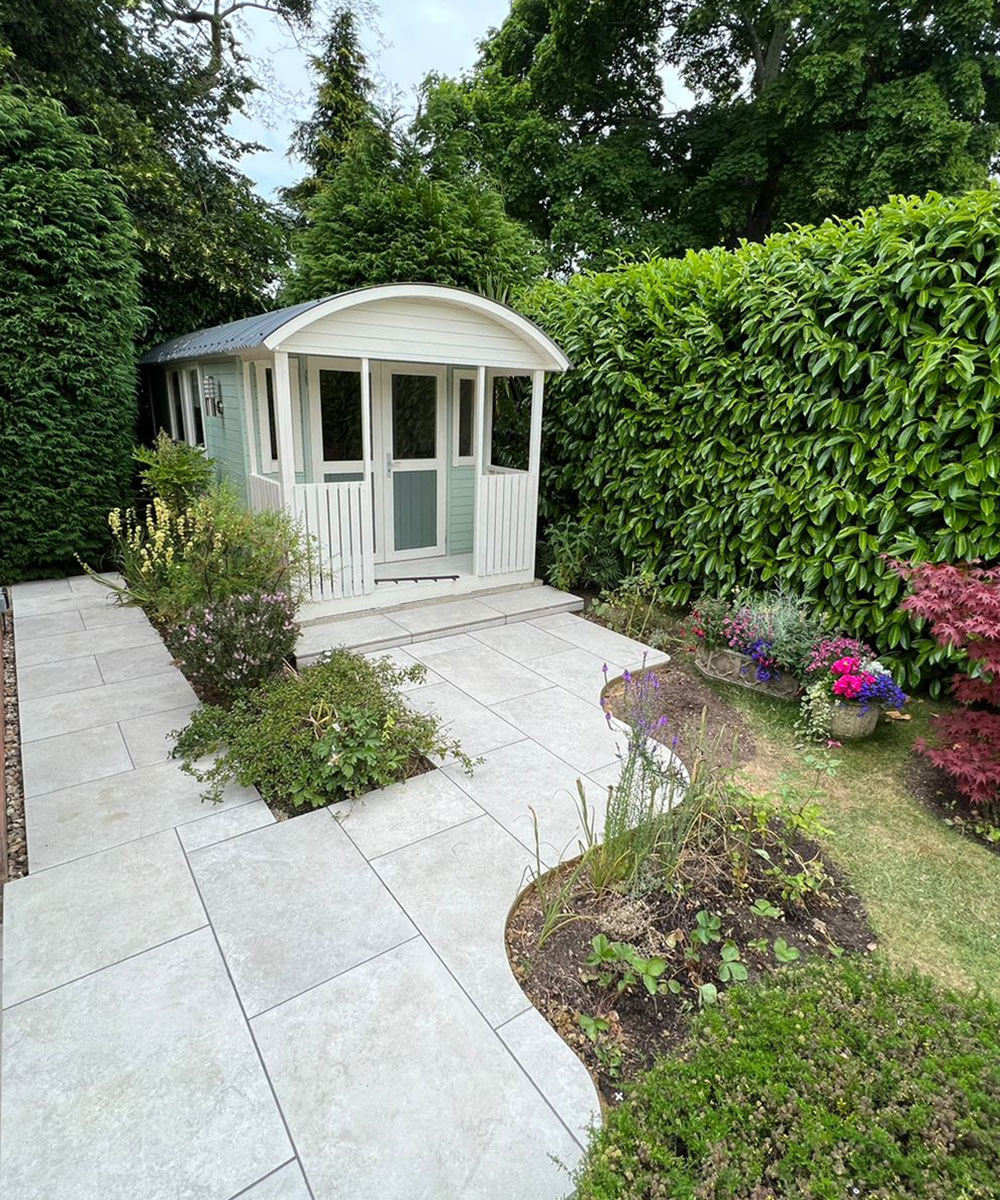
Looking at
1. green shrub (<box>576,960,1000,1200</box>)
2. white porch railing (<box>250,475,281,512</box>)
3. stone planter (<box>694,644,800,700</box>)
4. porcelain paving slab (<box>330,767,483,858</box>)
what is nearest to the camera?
green shrub (<box>576,960,1000,1200</box>)

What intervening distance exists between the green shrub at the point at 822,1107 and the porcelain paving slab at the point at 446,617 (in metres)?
3.89

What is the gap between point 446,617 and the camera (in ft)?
18.1

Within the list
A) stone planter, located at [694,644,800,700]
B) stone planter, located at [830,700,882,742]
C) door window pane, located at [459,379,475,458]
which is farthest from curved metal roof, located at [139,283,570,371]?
stone planter, located at [830,700,882,742]

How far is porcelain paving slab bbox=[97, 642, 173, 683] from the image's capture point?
4.33 metres

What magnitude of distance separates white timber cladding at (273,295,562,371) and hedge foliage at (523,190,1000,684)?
33.5 inches

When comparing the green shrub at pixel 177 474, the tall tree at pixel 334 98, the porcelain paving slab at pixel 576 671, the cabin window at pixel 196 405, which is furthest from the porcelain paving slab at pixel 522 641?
the tall tree at pixel 334 98

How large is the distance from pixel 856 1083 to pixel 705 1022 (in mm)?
406

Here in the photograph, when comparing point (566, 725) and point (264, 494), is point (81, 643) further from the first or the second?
point (566, 725)

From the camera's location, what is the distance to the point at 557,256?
12211mm

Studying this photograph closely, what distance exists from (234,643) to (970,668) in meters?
4.06

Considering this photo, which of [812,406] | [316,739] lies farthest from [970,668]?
[316,739]

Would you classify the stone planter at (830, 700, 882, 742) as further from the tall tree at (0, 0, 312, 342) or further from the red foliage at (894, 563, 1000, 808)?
the tall tree at (0, 0, 312, 342)

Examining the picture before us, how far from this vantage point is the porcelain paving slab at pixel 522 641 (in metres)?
4.95

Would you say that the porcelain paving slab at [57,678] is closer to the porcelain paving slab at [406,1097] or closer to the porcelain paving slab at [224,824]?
the porcelain paving slab at [224,824]
